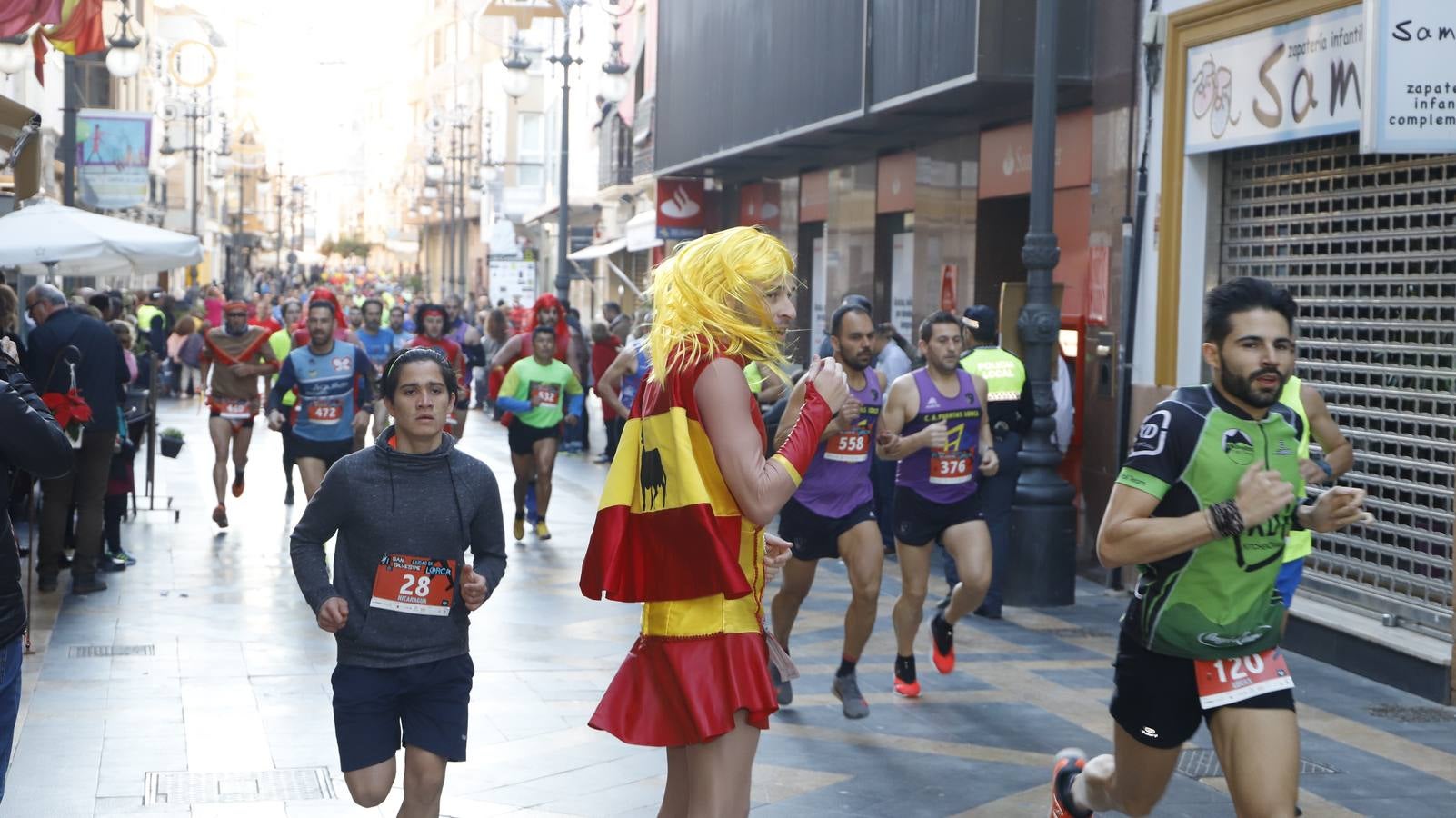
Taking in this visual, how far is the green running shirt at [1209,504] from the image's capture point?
4629 mm

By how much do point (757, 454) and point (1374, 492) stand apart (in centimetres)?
686

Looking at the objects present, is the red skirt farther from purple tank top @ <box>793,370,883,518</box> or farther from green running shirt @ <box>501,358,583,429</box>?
green running shirt @ <box>501,358,583,429</box>

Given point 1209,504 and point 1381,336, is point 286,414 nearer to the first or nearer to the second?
point 1381,336

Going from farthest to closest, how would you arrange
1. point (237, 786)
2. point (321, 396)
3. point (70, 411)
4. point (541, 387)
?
point (541, 387) < point (321, 396) < point (70, 411) < point (237, 786)

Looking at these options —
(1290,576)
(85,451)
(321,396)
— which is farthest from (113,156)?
(1290,576)

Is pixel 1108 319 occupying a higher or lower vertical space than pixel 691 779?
higher

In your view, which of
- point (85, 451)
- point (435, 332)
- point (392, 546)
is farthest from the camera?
point (435, 332)

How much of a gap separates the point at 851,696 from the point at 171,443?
29.0 feet

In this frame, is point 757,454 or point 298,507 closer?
point 757,454

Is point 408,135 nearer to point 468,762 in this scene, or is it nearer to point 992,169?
point 992,169

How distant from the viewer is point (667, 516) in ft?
14.6

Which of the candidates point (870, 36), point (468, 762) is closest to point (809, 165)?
point (870, 36)

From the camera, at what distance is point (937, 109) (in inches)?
629

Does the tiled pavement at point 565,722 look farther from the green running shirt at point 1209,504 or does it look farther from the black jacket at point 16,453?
the green running shirt at point 1209,504
